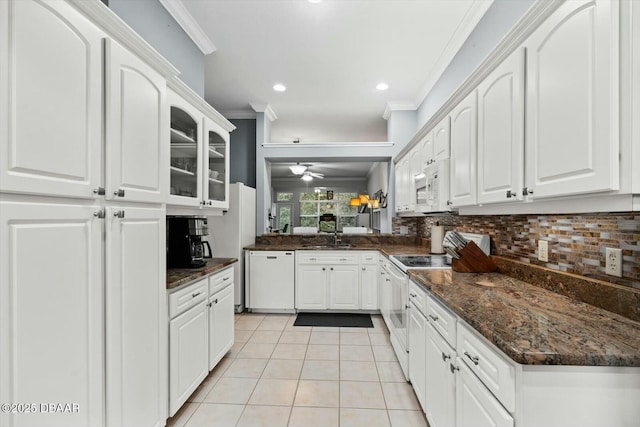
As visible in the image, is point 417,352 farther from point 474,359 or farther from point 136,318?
point 136,318

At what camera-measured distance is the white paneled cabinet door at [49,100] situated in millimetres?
922

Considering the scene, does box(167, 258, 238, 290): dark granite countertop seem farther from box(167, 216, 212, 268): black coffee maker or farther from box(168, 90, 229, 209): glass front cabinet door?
box(168, 90, 229, 209): glass front cabinet door

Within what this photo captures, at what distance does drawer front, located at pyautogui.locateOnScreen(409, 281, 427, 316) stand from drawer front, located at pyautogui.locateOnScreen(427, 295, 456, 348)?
0.26 feet

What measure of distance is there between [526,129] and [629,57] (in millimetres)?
501

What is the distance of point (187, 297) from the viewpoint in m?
2.02

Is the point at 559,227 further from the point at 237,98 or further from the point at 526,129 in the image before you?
the point at 237,98

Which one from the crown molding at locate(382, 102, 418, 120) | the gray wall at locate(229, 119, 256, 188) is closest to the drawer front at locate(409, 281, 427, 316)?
the crown molding at locate(382, 102, 418, 120)

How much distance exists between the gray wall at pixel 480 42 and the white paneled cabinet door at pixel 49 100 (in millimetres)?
2227

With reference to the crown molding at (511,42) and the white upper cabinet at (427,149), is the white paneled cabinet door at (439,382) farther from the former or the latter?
the white upper cabinet at (427,149)

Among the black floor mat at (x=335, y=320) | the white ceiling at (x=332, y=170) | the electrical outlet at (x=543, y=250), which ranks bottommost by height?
the black floor mat at (x=335, y=320)

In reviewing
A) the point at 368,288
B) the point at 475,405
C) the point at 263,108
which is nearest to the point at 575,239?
the point at 475,405

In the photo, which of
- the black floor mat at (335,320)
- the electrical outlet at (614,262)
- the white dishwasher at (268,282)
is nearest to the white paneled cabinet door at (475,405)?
the electrical outlet at (614,262)

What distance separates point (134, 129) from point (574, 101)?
1.85m

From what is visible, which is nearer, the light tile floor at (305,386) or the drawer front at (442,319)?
the drawer front at (442,319)
